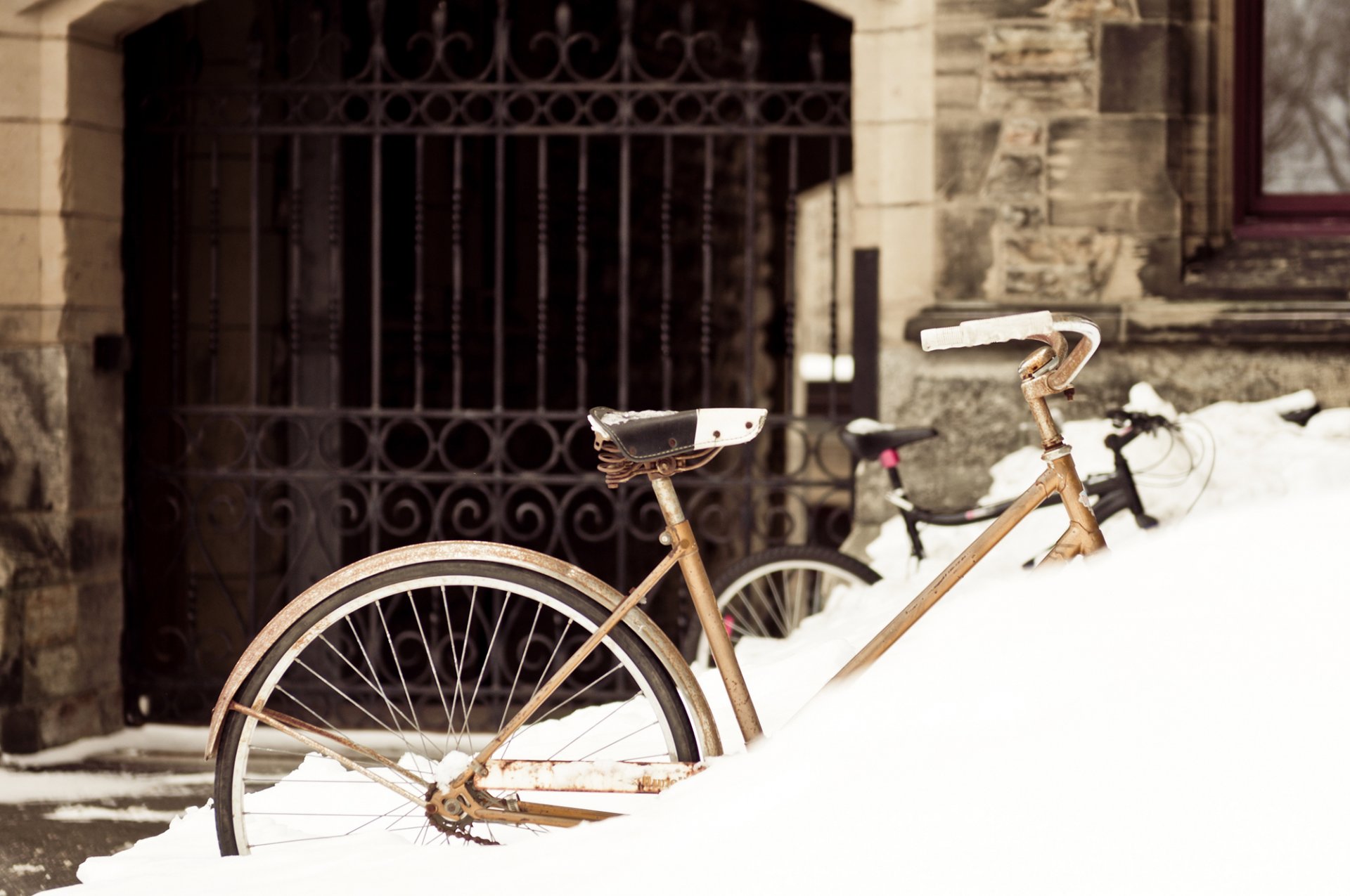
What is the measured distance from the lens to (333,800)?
3.04 meters

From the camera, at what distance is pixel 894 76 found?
492 centimetres

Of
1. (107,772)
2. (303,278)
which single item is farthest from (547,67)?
(107,772)

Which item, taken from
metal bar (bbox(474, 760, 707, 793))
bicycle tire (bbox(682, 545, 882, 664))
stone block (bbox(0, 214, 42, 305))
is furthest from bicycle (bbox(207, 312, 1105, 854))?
stone block (bbox(0, 214, 42, 305))

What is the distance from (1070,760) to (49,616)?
421cm

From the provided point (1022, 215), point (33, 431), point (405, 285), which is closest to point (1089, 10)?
point (1022, 215)

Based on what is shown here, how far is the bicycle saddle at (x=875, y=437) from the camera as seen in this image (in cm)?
Answer: 464

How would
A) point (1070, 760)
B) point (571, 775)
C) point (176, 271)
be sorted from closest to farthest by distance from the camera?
point (1070, 760) < point (571, 775) < point (176, 271)

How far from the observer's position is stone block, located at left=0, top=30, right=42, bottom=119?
4.98m

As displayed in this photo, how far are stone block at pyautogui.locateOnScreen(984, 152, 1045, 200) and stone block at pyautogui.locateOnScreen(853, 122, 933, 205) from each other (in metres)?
0.22

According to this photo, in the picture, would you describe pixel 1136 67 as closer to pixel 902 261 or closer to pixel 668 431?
pixel 902 261

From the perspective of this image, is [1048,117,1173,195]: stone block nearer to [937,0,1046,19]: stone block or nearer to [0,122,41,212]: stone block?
[937,0,1046,19]: stone block

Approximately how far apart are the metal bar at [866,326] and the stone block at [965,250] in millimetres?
222

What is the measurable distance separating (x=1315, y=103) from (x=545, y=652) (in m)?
4.00

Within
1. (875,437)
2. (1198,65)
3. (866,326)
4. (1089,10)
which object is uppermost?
(1089,10)
